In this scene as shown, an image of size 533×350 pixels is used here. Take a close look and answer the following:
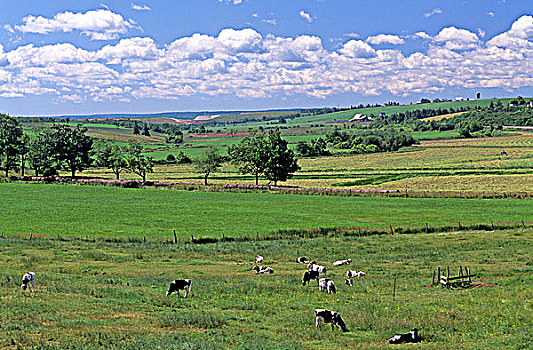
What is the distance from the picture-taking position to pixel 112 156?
5015 inches

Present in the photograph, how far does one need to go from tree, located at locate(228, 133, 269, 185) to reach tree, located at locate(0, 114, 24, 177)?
5562cm

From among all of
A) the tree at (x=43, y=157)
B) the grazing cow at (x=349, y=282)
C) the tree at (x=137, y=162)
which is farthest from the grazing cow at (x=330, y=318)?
the tree at (x=43, y=157)

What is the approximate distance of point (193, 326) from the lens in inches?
770

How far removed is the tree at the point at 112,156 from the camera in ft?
413

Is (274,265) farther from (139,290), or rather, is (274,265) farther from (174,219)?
(174,219)

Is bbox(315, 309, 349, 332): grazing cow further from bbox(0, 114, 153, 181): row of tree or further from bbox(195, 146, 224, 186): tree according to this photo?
bbox(0, 114, 153, 181): row of tree

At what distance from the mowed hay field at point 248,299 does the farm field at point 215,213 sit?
8980mm

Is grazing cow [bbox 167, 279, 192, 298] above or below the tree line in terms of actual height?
below

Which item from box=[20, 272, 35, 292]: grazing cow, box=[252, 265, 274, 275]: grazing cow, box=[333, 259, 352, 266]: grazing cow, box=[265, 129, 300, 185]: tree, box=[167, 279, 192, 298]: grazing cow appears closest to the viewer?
box=[20, 272, 35, 292]: grazing cow

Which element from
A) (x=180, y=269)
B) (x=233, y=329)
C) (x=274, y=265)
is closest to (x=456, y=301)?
(x=233, y=329)

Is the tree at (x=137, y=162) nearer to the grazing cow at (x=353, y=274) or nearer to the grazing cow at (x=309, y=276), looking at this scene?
the grazing cow at (x=353, y=274)

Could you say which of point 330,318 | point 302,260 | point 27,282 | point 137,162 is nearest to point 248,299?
point 330,318

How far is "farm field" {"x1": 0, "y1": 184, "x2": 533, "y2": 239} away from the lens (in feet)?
169

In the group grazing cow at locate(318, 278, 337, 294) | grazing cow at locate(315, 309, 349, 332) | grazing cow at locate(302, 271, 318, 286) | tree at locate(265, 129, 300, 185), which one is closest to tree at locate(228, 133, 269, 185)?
tree at locate(265, 129, 300, 185)
